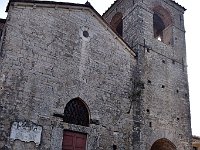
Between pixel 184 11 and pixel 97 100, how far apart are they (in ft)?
27.5

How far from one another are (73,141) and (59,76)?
2357 millimetres

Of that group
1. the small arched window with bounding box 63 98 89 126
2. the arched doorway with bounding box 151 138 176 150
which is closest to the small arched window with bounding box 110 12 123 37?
the arched doorway with bounding box 151 138 176 150

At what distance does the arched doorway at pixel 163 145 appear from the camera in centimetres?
1248

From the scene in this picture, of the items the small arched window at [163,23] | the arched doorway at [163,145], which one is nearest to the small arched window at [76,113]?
the arched doorway at [163,145]

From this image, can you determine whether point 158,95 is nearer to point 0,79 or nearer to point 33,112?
point 33,112

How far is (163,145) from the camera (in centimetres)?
1284

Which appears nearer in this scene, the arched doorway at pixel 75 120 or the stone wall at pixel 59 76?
the stone wall at pixel 59 76

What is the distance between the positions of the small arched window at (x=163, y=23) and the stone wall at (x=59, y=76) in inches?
134

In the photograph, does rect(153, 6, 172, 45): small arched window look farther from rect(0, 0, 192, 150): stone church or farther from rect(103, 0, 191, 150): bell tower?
rect(0, 0, 192, 150): stone church

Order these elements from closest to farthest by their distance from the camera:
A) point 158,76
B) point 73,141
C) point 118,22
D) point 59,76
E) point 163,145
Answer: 1. point 73,141
2. point 59,76
3. point 163,145
4. point 158,76
5. point 118,22

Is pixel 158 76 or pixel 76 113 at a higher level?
pixel 158 76

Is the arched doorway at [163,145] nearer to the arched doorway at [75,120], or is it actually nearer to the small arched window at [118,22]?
the arched doorway at [75,120]

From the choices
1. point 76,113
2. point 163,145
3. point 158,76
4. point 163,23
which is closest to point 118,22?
point 163,23

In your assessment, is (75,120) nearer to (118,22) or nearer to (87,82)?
(87,82)
